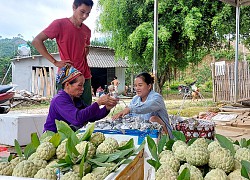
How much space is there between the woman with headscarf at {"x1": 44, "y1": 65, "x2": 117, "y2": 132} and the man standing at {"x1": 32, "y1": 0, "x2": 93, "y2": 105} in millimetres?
399

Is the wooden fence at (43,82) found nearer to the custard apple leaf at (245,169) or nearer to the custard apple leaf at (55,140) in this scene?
the custard apple leaf at (55,140)

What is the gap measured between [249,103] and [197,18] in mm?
2908

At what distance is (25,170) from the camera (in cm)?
108

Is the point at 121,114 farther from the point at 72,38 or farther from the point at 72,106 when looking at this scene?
the point at 72,38

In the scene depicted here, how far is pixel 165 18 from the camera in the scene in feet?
28.7

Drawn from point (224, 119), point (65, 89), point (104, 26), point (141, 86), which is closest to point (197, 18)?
point (104, 26)

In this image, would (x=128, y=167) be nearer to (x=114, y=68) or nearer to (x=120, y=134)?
(x=120, y=134)

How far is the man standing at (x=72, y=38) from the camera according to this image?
2658mm

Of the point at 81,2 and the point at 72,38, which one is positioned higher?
the point at 81,2

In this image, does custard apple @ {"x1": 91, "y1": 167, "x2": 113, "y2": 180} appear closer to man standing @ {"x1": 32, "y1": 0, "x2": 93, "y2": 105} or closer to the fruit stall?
the fruit stall

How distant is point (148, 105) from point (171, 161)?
1.64m

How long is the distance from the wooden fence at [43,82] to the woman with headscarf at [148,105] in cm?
879

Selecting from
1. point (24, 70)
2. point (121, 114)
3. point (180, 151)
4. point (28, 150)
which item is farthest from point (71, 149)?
point (24, 70)

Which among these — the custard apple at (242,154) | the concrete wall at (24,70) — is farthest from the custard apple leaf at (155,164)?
the concrete wall at (24,70)
